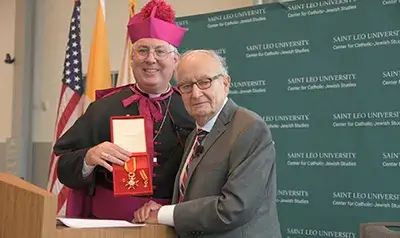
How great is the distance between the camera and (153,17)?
6.66 ft

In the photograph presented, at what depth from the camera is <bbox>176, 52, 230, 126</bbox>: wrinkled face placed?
166cm

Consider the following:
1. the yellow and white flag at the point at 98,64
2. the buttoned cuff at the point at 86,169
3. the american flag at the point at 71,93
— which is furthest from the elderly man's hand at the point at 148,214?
the american flag at the point at 71,93

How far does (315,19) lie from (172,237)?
2.01 metres

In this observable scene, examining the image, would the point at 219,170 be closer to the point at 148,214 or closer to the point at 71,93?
the point at 148,214

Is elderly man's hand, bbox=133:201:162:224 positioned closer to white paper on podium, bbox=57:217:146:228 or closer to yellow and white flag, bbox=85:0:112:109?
white paper on podium, bbox=57:217:146:228

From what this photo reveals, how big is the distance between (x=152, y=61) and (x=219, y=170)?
1.85 feet

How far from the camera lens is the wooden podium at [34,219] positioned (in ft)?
4.31

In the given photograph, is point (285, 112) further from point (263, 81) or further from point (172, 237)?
point (172, 237)

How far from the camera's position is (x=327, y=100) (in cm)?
317

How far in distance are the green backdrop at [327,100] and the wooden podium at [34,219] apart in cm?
174

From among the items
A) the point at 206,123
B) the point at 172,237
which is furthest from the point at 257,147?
the point at 172,237

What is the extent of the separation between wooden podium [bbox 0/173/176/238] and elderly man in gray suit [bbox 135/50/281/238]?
0.41ft

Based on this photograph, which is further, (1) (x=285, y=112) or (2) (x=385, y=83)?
(1) (x=285, y=112)

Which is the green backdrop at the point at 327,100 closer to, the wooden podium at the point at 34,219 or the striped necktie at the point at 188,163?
the striped necktie at the point at 188,163
